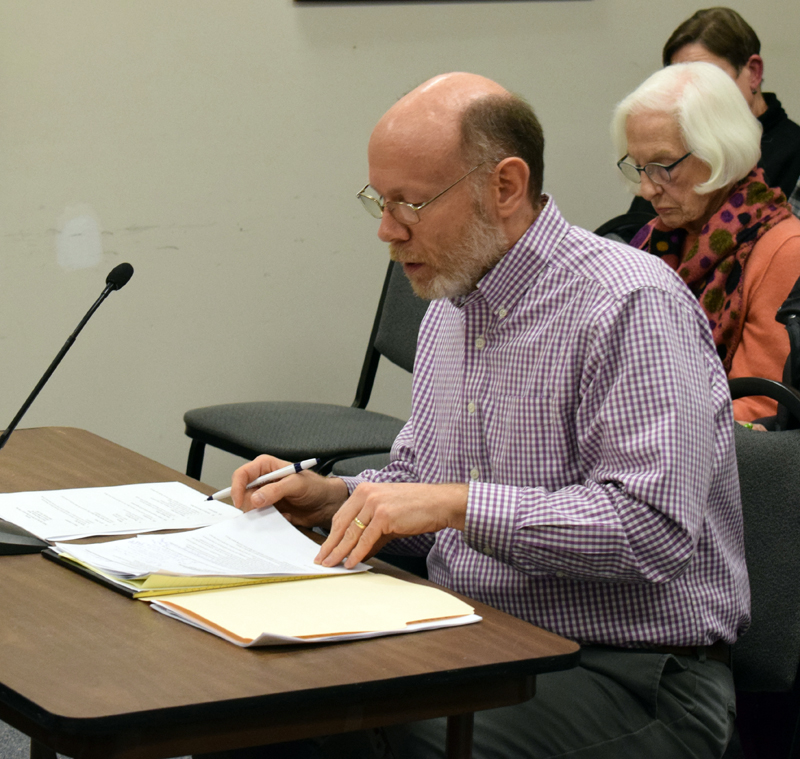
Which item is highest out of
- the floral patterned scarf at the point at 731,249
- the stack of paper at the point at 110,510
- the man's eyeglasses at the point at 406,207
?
the man's eyeglasses at the point at 406,207

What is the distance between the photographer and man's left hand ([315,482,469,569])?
3.29ft

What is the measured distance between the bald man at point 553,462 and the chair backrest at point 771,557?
0.06m

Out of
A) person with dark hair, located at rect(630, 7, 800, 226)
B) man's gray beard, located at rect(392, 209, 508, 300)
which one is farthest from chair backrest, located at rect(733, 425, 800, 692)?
person with dark hair, located at rect(630, 7, 800, 226)

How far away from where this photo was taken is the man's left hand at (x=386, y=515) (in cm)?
100

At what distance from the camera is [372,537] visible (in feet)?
3.29

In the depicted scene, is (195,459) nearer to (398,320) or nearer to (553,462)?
(398,320)

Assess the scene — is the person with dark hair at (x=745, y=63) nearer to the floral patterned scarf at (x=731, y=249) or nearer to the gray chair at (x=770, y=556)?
the floral patterned scarf at (x=731, y=249)

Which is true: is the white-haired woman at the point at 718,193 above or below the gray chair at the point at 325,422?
above

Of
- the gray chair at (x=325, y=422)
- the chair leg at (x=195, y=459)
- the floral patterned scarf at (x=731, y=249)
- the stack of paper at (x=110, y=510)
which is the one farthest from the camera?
the chair leg at (x=195, y=459)

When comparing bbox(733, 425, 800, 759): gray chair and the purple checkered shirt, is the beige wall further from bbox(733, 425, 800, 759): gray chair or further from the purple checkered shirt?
bbox(733, 425, 800, 759): gray chair

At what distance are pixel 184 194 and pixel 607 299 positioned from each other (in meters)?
1.80

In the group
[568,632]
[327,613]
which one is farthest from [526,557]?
[327,613]

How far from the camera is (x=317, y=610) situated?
0.89m

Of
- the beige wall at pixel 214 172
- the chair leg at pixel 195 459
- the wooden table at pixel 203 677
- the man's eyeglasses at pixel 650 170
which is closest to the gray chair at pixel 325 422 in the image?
the chair leg at pixel 195 459
